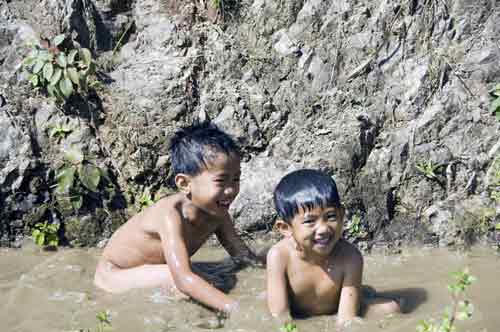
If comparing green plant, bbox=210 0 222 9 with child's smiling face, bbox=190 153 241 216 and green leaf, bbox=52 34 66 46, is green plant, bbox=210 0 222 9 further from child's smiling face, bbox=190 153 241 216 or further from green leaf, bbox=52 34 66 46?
child's smiling face, bbox=190 153 241 216

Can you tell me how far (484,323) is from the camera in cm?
354

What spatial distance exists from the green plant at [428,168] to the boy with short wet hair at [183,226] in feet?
5.04

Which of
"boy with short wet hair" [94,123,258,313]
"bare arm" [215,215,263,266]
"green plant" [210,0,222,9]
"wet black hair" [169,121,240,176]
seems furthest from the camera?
"green plant" [210,0,222,9]

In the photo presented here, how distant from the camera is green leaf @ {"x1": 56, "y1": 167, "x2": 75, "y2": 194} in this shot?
5.30 meters

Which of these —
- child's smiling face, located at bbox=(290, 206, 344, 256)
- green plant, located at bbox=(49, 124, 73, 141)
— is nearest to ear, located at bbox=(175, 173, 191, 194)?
child's smiling face, located at bbox=(290, 206, 344, 256)

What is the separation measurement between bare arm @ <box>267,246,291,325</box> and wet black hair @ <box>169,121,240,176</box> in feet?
2.55

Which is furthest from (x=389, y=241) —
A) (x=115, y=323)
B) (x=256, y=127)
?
(x=115, y=323)

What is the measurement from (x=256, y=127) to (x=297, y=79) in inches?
21.1

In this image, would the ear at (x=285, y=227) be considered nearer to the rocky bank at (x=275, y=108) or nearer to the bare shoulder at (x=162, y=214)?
the bare shoulder at (x=162, y=214)

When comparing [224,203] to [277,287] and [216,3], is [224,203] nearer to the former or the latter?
[277,287]

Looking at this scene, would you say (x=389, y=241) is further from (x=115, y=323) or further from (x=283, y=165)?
(x=115, y=323)

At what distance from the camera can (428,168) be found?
513 cm

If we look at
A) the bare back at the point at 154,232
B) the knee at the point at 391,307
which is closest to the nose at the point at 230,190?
the bare back at the point at 154,232

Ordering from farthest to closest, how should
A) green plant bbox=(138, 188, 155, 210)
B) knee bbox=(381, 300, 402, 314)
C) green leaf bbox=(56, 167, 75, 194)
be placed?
green plant bbox=(138, 188, 155, 210) < green leaf bbox=(56, 167, 75, 194) < knee bbox=(381, 300, 402, 314)
